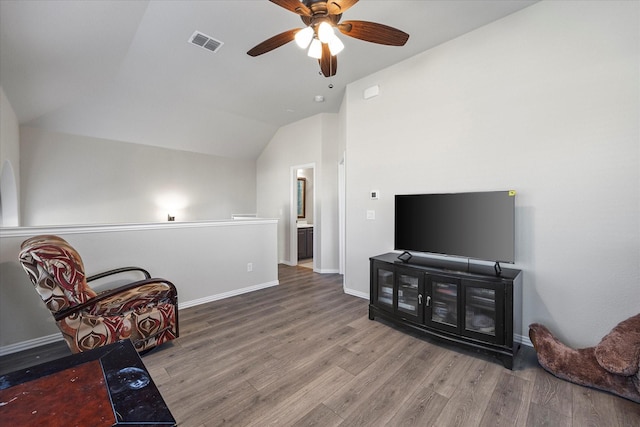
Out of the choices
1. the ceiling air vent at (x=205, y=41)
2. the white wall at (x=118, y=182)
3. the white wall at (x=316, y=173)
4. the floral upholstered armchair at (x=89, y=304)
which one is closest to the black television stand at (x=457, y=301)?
the floral upholstered armchair at (x=89, y=304)

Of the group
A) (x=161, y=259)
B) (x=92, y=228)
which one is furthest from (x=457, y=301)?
(x=92, y=228)

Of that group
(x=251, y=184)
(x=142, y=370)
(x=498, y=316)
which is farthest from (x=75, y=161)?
(x=498, y=316)

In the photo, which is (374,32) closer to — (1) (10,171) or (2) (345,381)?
(2) (345,381)

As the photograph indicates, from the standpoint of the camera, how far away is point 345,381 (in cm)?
198

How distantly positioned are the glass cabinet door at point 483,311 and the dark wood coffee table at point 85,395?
2283 millimetres

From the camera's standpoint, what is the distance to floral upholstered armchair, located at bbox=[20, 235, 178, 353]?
6.20 ft

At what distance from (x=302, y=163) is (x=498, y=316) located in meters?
4.25

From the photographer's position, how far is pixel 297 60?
334 centimetres

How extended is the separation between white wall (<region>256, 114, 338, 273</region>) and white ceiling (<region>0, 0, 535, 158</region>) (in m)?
0.37

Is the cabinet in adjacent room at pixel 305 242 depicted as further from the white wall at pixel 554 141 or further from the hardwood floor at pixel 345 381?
the white wall at pixel 554 141

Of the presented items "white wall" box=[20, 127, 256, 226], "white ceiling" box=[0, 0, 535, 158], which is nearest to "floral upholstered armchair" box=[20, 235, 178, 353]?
"white ceiling" box=[0, 0, 535, 158]

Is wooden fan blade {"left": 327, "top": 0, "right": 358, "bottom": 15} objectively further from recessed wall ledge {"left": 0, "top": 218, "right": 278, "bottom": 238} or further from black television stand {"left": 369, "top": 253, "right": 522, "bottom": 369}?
recessed wall ledge {"left": 0, "top": 218, "right": 278, "bottom": 238}

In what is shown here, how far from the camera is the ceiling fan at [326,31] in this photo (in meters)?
1.79

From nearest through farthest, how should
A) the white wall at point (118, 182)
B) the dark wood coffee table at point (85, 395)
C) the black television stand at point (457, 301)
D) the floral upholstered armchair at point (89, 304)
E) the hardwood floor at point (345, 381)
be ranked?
1. the dark wood coffee table at point (85, 395)
2. the hardwood floor at point (345, 381)
3. the floral upholstered armchair at point (89, 304)
4. the black television stand at point (457, 301)
5. the white wall at point (118, 182)
